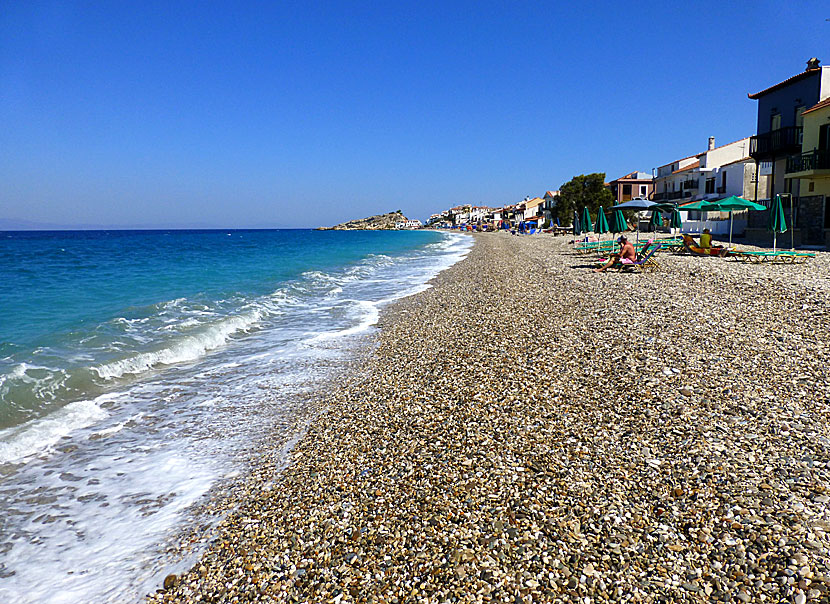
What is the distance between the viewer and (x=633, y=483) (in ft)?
13.4

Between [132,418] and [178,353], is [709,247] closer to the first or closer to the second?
[178,353]

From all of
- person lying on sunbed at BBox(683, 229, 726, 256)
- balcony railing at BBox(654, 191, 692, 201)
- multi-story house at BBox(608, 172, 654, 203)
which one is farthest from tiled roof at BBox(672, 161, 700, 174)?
person lying on sunbed at BBox(683, 229, 726, 256)

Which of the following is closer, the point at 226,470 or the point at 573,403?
the point at 226,470

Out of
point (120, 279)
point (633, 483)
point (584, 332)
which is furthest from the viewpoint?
point (120, 279)

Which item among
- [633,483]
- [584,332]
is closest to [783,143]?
[584,332]

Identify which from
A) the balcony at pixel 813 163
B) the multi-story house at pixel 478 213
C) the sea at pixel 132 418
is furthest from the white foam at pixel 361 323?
the multi-story house at pixel 478 213

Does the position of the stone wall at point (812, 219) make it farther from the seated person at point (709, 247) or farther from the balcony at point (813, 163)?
the seated person at point (709, 247)

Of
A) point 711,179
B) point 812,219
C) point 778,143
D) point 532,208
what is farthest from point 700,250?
point 532,208

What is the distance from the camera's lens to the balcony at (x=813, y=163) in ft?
76.4

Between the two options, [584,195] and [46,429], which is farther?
[584,195]

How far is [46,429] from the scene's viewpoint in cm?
642

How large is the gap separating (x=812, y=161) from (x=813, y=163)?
16cm

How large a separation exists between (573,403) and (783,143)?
33581 millimetres

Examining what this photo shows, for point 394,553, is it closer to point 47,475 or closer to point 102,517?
point 102,517
